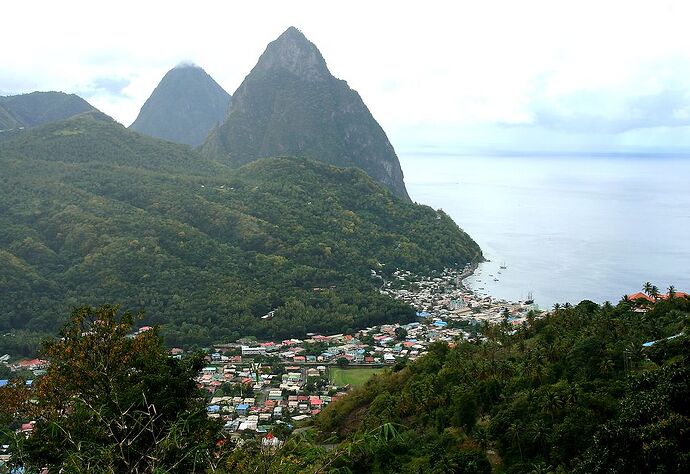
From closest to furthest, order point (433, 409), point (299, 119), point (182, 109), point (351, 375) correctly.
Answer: point (433, 409) → point (351, 375) → point (299, 119) → point (182, 109)

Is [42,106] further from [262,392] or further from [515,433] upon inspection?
[515,433]

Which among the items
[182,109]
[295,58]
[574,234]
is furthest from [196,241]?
[182,109]

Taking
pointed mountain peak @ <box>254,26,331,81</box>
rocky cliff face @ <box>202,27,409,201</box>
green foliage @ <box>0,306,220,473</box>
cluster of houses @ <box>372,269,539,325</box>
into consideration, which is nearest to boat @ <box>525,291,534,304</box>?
cluster of houses @ <box>372,269,539,325</box>

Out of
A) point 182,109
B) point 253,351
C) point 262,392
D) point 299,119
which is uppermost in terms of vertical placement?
point 182,109

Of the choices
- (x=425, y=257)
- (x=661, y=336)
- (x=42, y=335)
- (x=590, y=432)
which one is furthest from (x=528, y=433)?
(x=425, y=257)

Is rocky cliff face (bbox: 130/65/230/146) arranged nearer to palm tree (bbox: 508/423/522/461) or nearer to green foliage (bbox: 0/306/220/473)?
palm tree (bbox: 508/423/522/461)

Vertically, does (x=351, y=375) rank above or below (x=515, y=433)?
below
